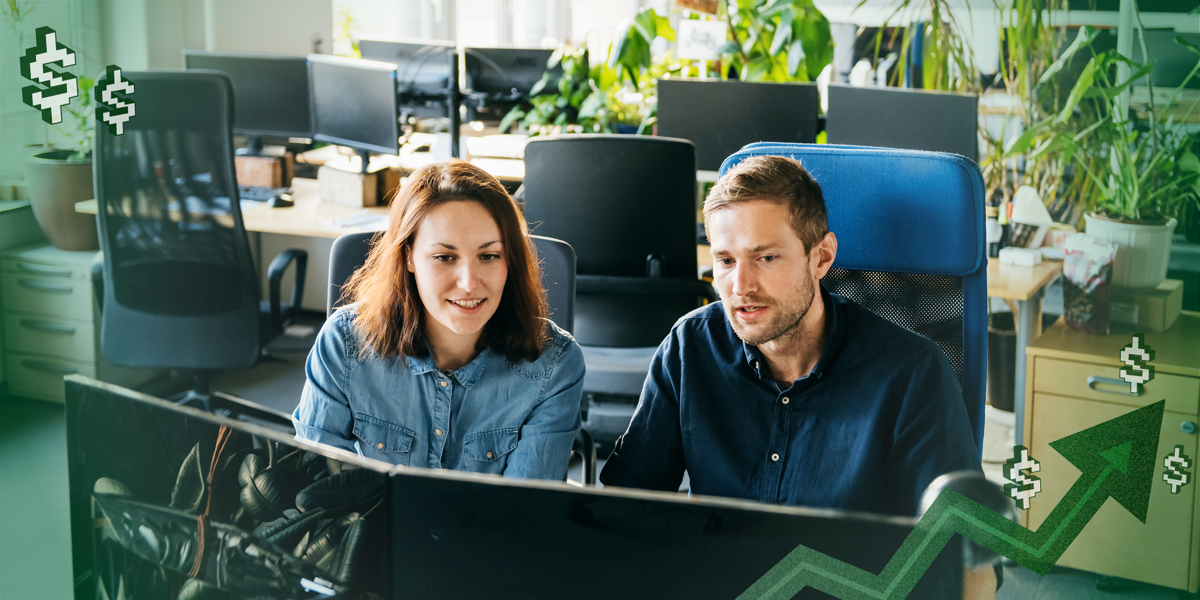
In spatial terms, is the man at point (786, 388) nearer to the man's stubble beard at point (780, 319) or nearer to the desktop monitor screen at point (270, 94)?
the man's stubble beard at point (780, 319)

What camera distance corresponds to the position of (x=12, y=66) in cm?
108

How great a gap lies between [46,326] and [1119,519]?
210cm

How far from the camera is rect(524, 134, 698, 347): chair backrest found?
207 centimetres

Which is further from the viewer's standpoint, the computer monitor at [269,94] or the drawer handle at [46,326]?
the computer monitor at [269,94]

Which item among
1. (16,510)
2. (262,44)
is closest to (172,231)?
(16,510)

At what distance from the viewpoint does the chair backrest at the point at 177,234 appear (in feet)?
6.94

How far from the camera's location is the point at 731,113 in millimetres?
2715

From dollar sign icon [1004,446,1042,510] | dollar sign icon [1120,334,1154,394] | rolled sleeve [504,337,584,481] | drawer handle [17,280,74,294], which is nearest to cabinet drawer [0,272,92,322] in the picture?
drawer handle [17,280,74,294]

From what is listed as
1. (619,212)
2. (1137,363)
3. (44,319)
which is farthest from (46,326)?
(1137,363)

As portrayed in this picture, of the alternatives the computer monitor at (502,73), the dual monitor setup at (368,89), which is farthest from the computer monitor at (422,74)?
the computer monitor at (502,73)

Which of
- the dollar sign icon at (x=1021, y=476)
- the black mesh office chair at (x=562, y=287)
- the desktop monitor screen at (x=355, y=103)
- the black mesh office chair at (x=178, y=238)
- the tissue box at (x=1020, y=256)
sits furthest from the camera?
the desktop monitor screen at (x=355, y=103)

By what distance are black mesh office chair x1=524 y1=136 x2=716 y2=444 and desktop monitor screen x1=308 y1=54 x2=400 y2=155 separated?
996mm

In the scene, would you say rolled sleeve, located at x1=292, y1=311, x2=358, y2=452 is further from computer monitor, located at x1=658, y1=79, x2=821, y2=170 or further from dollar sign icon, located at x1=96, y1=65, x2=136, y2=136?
computer monitor, located at x1=658, y1=79, x2=821, y2=170

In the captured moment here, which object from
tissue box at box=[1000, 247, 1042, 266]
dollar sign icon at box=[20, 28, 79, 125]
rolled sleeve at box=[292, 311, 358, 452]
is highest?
dollar sign icon at box=[20, 28, 79, 125]
